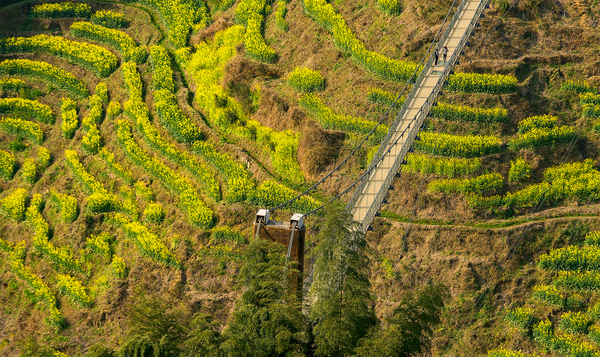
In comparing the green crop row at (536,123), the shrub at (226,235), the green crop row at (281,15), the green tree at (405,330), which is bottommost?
the green tree at (405,330)

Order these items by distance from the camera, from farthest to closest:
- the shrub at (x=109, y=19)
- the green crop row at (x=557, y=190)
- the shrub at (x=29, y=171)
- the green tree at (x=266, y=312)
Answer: the shrub at (x=109, y=19)
the shrub at (x=29, y=171)
the green crop row at (x=557, y=190)
the green tree at (x=266, y=312)

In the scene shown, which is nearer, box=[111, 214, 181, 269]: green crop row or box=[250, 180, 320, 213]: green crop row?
box=[111, 214, 181, 269]: green crop row

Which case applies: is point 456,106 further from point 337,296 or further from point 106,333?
point 106,333

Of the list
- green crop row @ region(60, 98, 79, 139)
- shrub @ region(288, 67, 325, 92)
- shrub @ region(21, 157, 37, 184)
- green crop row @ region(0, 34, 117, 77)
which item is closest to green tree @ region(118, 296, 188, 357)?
shrub @ region(288, 67, 325, 92)

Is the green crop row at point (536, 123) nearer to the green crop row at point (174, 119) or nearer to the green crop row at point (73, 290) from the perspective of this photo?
the green crop row at point (174, 119)

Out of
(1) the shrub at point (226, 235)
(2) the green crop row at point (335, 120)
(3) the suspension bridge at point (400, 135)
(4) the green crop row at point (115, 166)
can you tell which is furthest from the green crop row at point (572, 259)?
(4) the green crop row at point (115, 166)

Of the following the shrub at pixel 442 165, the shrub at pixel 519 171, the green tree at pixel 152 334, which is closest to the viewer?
the green tree at pixel 152 334

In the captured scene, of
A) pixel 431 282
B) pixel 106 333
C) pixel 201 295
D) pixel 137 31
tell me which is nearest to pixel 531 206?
pixel 431 282

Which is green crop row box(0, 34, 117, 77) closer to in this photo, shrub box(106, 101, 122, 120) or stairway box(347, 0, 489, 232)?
shrub box(106, 101, 122, 120)
